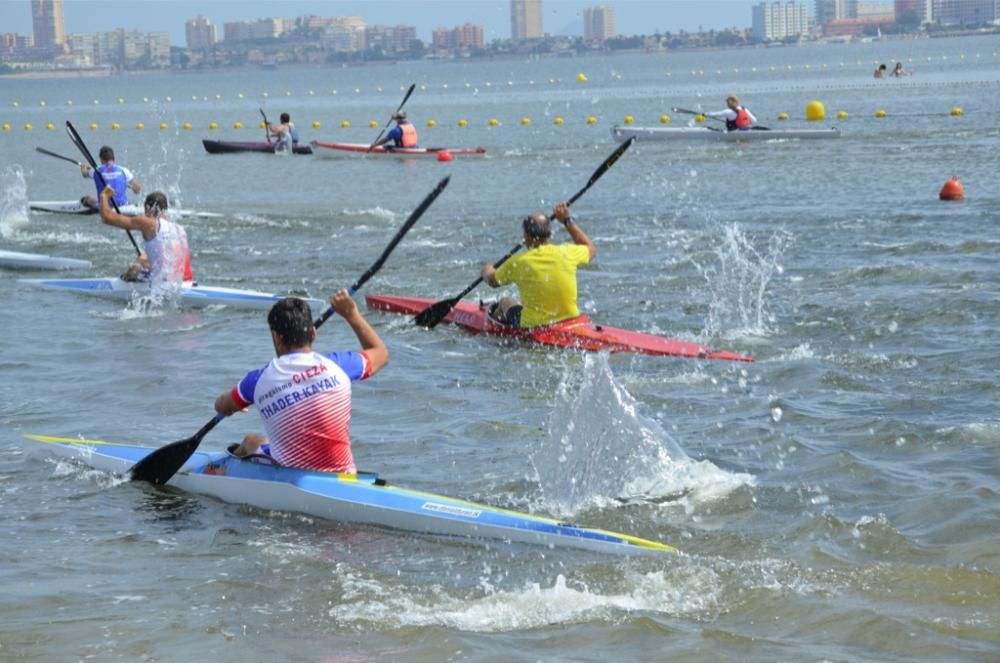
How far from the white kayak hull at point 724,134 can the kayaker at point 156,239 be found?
1973 centimetres

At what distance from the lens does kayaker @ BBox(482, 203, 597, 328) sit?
13.0 meters

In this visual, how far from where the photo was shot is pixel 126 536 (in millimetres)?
8758

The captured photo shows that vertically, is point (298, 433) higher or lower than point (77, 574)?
higher

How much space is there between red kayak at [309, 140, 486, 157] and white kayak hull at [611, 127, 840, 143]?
165 inches

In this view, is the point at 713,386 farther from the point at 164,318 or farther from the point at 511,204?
the point at 511,204

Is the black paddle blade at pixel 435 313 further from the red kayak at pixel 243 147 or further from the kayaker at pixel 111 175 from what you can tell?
the red kayak at pixel 243 147

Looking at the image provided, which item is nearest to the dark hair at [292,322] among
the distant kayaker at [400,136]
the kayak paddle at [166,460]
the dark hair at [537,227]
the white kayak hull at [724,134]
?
the kayak paddle at [166,460]

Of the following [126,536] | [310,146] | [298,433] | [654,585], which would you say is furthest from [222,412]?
[310,146]

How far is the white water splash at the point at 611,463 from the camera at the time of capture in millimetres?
9117

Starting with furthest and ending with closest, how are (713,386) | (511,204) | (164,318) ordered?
(511,204) → (164,318) → (713,386)

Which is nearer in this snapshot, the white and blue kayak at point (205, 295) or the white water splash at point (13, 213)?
the white and blue kayak at point (205, 295)

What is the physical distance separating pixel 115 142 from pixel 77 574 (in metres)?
47.0

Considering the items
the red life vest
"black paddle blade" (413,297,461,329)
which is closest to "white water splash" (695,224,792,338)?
"black paddle blade" (413,297,461,329)

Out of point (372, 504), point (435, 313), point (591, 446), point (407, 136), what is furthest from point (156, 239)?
point (407, 136)
